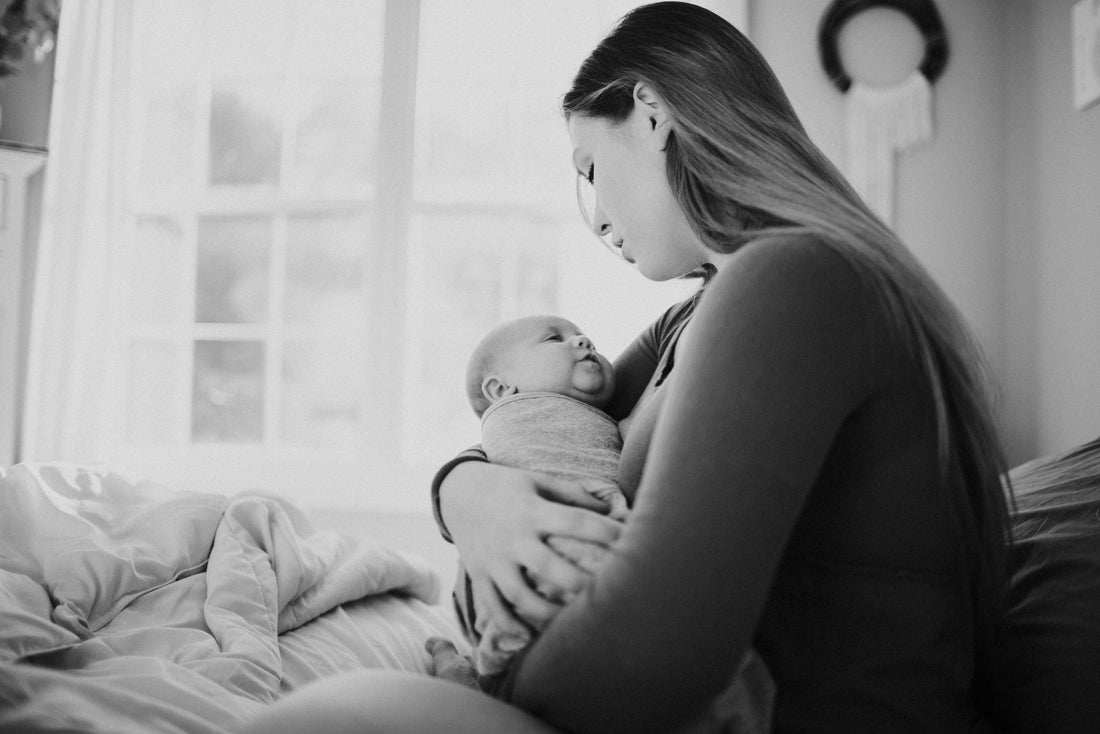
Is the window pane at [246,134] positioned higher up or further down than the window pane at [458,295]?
higher up

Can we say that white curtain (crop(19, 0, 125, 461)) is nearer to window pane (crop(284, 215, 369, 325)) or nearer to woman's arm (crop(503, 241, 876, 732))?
window pane (crop(284, 215, 369, 325))

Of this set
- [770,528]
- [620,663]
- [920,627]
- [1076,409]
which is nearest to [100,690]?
[620,663]

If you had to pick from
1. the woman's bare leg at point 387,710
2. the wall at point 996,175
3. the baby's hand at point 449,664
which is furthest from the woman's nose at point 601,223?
the wall at point 996,175

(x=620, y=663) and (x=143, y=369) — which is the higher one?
(x=143, y=369)

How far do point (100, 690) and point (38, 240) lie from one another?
3.24 meters

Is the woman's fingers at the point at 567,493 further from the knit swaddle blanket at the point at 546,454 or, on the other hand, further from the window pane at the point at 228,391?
the window pane at the point at 228,391

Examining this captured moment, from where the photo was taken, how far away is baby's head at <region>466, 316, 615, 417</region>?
1397mm

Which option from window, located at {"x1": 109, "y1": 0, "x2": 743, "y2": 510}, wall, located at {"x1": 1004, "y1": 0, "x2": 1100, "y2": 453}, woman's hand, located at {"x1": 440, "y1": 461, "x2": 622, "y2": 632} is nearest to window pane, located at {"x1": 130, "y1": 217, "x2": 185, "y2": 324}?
window, located at {"x1": 109, "y1": 0, "x2": 743, "y2": 510}

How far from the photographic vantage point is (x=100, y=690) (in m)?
0.84

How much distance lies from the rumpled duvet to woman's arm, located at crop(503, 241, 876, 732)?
0.45m

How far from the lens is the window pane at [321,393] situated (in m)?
3.63

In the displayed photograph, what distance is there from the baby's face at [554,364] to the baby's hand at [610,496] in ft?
1.25

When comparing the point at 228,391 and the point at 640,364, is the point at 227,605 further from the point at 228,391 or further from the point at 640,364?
the point at 228,391

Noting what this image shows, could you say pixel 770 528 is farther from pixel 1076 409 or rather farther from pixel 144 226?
pixel 144 226
